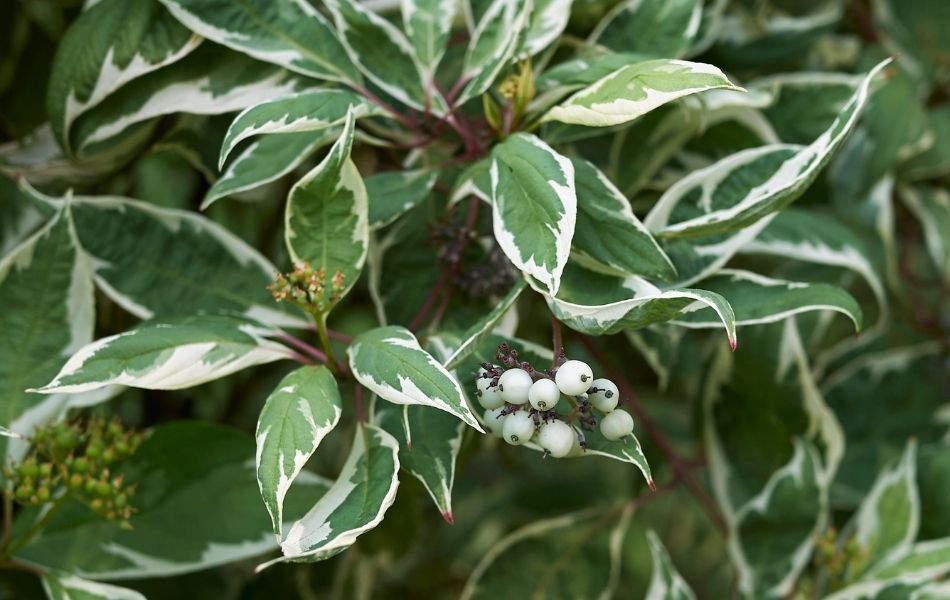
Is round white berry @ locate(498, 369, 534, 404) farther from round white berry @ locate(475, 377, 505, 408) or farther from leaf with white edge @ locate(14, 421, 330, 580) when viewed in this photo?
leaf with white edge @ locate(14, 421, 330, 580)

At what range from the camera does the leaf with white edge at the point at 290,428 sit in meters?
0.55

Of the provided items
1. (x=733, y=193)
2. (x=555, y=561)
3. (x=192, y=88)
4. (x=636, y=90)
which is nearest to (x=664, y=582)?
(x=555, y=561)

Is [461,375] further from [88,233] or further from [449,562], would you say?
[449,562]

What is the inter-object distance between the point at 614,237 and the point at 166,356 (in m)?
0.29

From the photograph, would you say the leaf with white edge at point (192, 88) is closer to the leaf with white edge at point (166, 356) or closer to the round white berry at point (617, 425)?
the leaf with white edge at point (166, 356)

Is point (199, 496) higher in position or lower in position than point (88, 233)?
lower

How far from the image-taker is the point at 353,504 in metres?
0.60

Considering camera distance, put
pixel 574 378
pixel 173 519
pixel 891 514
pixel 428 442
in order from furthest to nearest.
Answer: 1. pixel 891 514
2. pixel 173 519
3. pixel 428 442
4. pixel 574 378

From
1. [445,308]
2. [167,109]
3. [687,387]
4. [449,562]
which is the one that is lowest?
[449,562]

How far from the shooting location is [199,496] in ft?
2.63

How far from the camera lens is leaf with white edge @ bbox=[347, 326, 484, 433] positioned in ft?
1.80

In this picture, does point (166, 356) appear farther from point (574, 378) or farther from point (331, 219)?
point (574, 378)

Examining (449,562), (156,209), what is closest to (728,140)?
(156,209)

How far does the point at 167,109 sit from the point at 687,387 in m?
0.69
